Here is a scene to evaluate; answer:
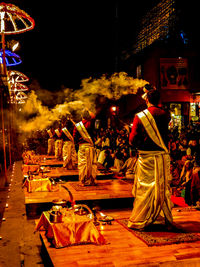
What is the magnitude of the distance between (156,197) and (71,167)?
785 cm

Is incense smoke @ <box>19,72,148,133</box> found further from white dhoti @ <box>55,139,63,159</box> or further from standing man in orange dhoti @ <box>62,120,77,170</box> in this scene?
standing man in orange dhoti @ <box>62,120,77,170</box>

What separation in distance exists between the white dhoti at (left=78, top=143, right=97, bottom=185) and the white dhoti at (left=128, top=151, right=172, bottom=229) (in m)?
3.85

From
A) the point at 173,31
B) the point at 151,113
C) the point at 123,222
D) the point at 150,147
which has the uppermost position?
the point at 173,31

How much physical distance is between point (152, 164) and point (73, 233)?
160 centimetres

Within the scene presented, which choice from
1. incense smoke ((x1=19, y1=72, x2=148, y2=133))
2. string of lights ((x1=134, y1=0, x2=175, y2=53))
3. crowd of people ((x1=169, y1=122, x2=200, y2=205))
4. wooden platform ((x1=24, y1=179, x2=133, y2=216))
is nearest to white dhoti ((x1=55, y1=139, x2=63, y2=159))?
incense smoke ((x1=19, y1=72, x2=148, y2=133))

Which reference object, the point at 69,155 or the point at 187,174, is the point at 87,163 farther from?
the point at 69,155

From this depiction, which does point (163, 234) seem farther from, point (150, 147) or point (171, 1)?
point (171, 1)

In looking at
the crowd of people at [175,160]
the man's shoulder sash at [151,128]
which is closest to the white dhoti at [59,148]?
the crowd of people at [175,160]

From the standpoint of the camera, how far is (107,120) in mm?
25703

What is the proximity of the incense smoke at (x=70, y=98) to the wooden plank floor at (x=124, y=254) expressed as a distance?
52.4 ft

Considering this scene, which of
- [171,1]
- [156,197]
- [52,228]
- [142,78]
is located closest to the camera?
[52,228]

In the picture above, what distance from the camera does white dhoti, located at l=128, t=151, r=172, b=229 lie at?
4719 mm

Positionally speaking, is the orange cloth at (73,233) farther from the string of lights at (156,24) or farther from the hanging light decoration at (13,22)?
the string of lights at (156,24)

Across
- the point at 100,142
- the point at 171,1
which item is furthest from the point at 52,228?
the point at 171,1
